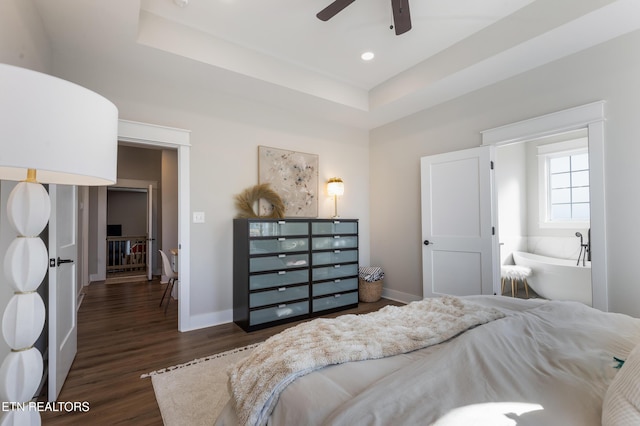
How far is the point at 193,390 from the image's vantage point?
1.95 metres

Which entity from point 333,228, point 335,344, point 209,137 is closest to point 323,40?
point 209,137

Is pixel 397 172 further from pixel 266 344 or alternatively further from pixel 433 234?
pixel 266 344

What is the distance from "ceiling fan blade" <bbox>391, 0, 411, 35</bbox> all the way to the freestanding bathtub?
11.2 feet

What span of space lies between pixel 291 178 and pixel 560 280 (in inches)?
144

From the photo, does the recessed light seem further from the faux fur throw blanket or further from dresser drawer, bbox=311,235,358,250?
the faux fur throw blanket

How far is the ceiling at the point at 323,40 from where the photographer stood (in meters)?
2.27

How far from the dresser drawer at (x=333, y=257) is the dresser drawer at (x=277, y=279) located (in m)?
0.22

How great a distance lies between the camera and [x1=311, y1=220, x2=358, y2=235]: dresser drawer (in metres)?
3.64

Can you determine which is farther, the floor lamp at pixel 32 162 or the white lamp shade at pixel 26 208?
the white lamp shade at pixel 26 208

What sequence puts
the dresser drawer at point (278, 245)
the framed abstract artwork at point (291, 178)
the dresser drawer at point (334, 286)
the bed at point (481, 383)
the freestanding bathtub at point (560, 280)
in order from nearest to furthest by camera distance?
the bed at point (481, 383) → the dresser drawer at point (278, 245) → the freestanding bathtub at point (560, 280) → the dresser drawer at point (334, 286) → the framed abstract artwork at point (291, 178)

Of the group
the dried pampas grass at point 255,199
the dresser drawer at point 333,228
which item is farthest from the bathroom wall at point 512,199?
the dried pampas grass at point 255,199

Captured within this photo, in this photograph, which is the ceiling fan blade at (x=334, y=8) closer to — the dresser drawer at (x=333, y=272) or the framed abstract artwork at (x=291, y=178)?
the framed abstract artwork at (x=291, y=178)

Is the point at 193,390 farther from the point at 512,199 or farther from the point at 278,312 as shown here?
the point at 512,199

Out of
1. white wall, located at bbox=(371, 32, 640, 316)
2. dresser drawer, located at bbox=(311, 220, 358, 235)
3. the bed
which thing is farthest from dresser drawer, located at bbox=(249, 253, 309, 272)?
the bed
